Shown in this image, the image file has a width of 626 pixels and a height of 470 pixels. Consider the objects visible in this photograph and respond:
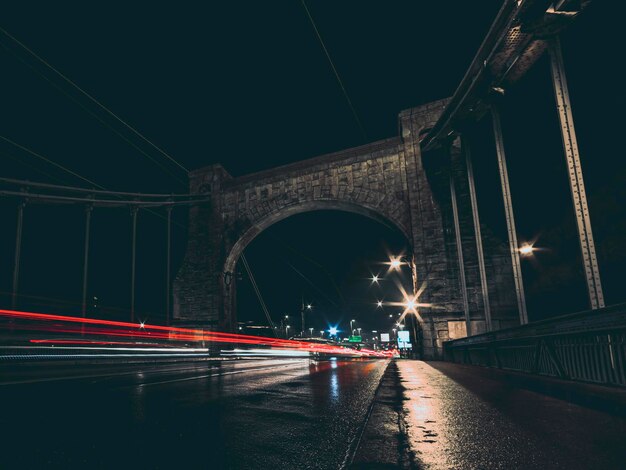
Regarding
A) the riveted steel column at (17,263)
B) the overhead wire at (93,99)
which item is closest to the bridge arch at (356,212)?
the overhead wire at (93,99)

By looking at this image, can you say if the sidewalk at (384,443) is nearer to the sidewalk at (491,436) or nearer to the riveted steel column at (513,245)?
the sidewalk at (491,436)

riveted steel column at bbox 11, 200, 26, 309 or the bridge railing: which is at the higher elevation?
riveted steel column at bbox 11, 200, 26, 309

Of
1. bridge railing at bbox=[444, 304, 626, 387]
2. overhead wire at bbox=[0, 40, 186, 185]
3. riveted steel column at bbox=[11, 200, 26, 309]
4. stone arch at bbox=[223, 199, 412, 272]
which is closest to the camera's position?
bridge railing at bbox=[444, 304, 626, 387]

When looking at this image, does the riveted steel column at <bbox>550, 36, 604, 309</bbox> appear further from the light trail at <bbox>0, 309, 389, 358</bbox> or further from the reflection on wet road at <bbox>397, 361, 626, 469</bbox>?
the light trail at <bbox>0, 309, 389, 358</bbox>

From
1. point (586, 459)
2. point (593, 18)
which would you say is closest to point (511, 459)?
point (586, 459)

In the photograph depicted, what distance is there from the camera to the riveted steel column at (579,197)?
5.55 meters

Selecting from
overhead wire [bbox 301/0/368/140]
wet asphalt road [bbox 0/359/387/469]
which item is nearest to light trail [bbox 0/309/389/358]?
wet asphalt road [bbox 0/359/387/469]

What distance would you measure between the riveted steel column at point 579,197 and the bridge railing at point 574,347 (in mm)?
1168

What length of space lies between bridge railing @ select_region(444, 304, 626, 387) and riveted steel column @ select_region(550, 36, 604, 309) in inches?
46.0

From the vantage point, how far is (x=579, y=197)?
596 cm

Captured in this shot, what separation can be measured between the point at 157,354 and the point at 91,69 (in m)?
10.7

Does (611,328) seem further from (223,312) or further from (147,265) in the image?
(147,265)

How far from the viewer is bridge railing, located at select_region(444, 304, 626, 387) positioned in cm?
347

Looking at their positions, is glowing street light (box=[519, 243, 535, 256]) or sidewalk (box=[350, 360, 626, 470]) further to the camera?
glowing street light (box=[519, 243, 535, 256])
